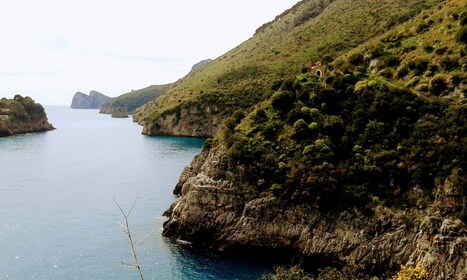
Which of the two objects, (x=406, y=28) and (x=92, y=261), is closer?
(x=92, y=261)

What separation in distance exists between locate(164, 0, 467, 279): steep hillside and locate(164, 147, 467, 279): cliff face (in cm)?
11

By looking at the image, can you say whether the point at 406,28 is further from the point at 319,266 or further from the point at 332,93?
the point at 319,266

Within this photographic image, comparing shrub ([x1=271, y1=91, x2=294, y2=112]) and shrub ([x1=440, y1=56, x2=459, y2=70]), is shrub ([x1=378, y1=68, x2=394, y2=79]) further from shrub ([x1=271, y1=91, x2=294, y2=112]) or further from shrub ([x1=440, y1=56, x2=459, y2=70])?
shrub ([x1=271, y1=91, x2=294, y2=112])

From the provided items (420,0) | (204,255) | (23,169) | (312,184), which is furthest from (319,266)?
(420,0)

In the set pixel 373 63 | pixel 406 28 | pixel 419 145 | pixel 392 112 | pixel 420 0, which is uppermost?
pixel 420 0

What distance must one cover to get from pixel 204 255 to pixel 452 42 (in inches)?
1946

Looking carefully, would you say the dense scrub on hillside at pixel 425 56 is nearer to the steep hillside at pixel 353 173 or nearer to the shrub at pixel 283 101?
the steep hillside at pixel 353 173

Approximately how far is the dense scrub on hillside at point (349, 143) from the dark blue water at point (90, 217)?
12.8 metres

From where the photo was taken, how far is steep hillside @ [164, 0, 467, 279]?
43219mm

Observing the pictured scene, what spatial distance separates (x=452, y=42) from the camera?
6234 cm

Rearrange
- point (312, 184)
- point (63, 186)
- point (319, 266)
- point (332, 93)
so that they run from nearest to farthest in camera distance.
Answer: point (319, 266), point (312, 184), point (332, 93), point (63, 186)

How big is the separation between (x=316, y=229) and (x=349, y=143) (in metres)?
13.0

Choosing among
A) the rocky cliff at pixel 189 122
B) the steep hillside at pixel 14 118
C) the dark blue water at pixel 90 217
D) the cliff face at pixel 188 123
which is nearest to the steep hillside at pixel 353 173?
the dark blue water at pixel 90 217

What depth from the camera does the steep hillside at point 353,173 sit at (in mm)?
43219
